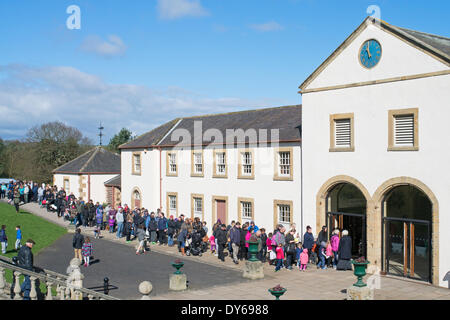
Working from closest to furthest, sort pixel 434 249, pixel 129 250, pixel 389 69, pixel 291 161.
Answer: pixel 434 249 → pixel 389 69 → pixel 291 161 → pixel 129 250

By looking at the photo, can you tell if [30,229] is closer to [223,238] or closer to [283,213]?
[223,238]

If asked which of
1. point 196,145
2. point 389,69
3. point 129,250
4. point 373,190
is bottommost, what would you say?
point 129,250

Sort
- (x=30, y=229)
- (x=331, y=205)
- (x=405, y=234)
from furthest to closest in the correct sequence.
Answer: (x=30, y=229) → (x=331, y=205) → (x=405, y=234)

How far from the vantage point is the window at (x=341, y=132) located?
66.8 ft

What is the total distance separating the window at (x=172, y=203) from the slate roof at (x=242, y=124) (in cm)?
319

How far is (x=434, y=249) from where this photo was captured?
17.6 metres

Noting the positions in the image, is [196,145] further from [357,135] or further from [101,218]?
[357,135]

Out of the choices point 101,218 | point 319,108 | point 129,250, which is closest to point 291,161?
point 319,108

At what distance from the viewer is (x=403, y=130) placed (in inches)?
738

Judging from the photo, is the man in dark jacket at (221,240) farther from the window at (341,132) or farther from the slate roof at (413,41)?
the slate roof at (413,41)

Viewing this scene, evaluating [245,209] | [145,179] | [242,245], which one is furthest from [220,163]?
[145,179]

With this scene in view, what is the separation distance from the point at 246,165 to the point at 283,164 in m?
2.80

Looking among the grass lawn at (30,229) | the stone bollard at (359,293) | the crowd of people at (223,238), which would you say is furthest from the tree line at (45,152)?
the stone bollard at (359,293)
